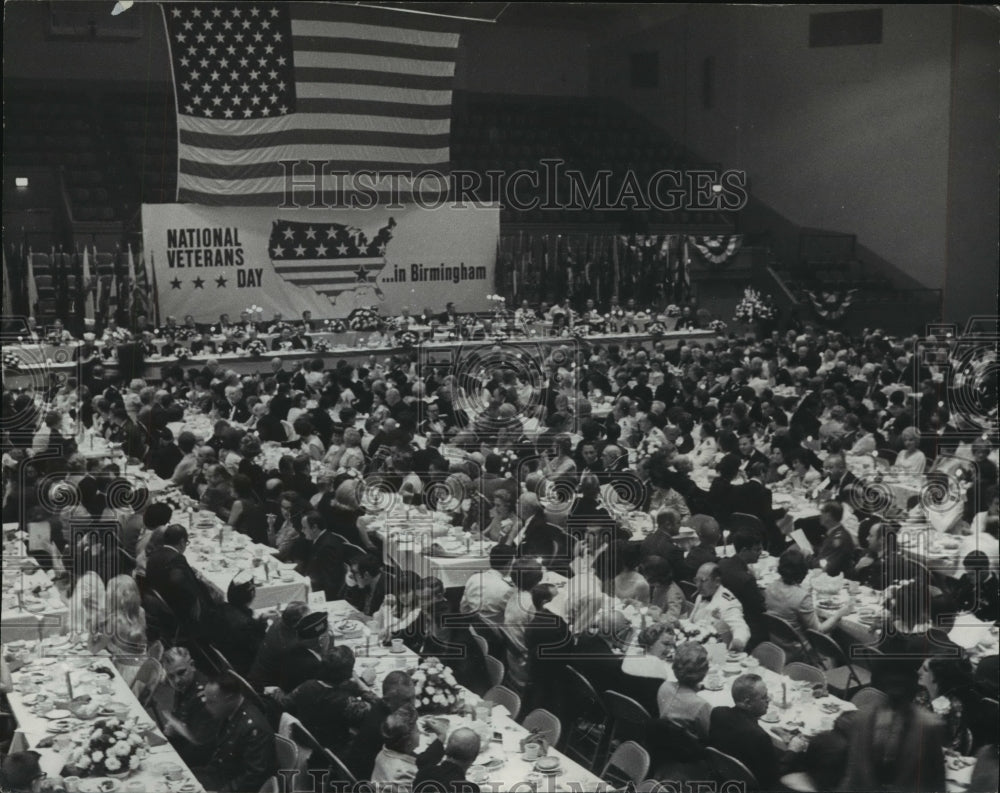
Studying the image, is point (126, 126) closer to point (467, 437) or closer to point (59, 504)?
point (467, 437)

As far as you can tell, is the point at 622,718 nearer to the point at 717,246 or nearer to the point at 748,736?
the point at 748,736

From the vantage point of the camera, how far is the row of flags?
21297mm

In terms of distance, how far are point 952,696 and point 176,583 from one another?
506cm

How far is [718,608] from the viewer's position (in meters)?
7.65

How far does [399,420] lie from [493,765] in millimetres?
7450

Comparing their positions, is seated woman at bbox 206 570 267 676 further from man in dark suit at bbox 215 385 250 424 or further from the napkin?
man in dark suit at bbox 215 385 250 424

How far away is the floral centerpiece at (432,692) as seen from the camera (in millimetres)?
6379

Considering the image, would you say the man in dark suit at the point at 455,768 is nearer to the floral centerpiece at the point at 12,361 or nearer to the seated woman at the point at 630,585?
the seated woman at the point at 630,585

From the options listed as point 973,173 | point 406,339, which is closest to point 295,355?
point 406,339

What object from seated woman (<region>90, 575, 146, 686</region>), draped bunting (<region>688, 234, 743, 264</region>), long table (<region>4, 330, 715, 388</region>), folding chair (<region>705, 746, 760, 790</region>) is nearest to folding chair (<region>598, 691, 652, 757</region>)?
folding chair (<region>705, 746, 760, 790</region>)

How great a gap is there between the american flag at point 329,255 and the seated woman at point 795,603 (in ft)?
51.6

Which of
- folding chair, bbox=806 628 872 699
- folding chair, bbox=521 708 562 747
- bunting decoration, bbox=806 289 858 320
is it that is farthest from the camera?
bunting decoration, bbox=806 289 858 320

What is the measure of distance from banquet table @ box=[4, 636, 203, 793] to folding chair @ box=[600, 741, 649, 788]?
6.90ft

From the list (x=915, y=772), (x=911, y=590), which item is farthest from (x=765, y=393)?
(x=915, y=772)
